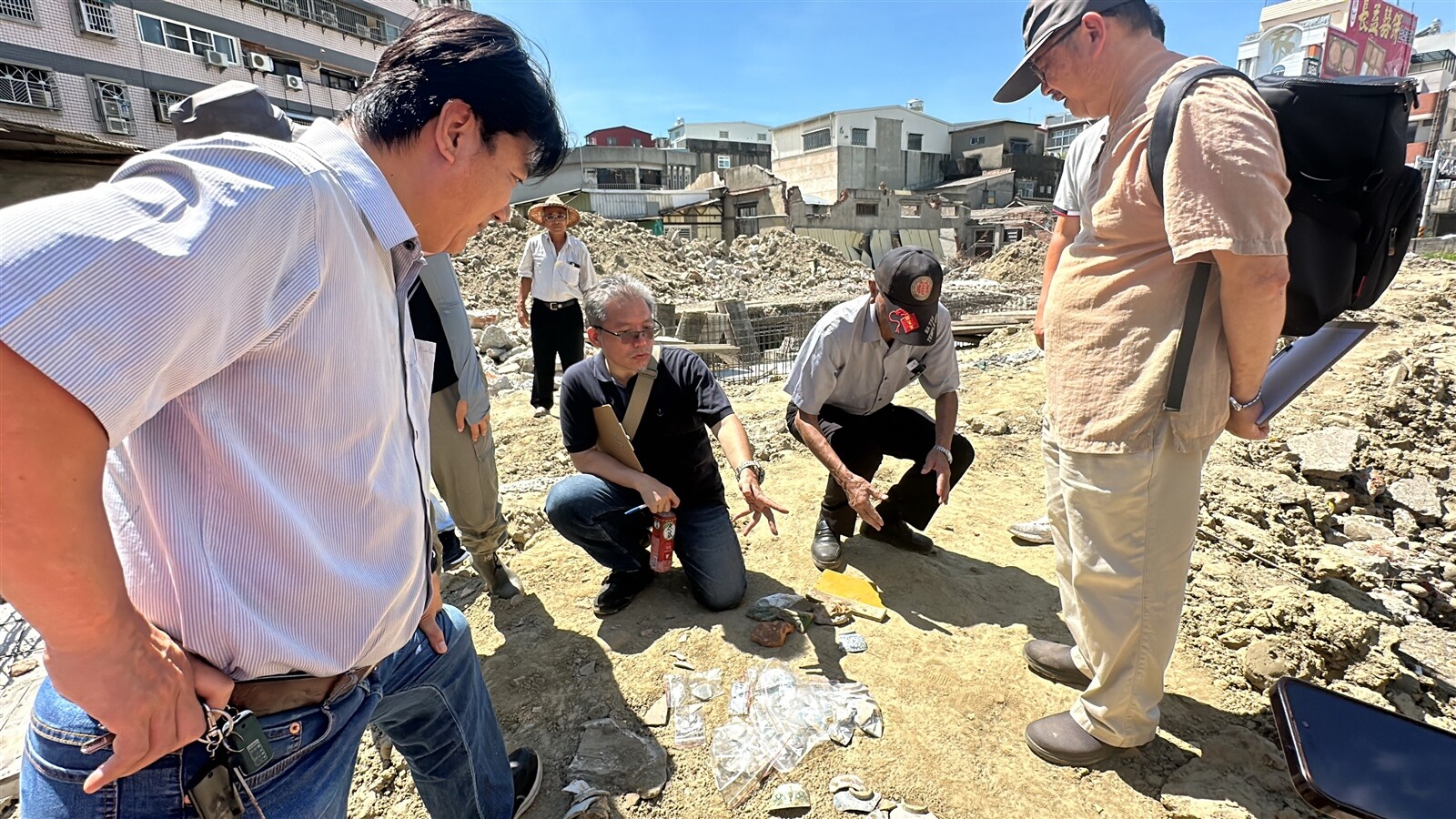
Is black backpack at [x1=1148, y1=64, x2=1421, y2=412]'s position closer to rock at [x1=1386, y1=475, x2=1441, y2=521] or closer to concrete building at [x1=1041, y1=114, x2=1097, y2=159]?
rock at [x1=1386, y1=475, x2=1441, y2=521]

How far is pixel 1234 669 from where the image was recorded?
7.88 ft

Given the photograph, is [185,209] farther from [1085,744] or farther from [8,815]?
[1085,744]

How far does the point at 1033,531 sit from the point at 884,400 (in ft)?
3.62

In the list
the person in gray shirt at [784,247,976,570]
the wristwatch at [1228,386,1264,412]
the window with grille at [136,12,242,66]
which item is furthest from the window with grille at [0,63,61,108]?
the wristwatch at [1228,386,1264,412]

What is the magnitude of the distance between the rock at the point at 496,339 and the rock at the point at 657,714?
8.03 m

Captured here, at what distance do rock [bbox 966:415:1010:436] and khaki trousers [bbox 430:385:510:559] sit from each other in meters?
3.65

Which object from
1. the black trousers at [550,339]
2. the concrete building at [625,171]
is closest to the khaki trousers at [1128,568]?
the black trousers at [550,339]

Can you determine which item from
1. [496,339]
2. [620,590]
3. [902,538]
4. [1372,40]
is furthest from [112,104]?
[1372,40]

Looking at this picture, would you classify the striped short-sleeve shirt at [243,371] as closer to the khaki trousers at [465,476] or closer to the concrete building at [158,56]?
the khaki trousers at [465,476]

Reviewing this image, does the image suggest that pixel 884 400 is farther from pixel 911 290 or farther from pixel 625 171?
pixel 625 171

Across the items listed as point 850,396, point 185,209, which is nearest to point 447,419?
point 850,396

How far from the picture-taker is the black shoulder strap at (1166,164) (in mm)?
1546

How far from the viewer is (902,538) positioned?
341 cm

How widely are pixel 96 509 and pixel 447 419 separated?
6.85ft
